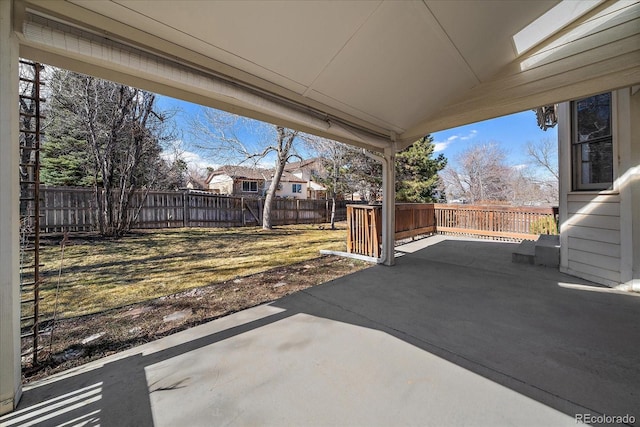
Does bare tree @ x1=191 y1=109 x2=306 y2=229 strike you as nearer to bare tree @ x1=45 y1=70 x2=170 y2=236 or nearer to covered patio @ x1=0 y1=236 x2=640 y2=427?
bare tree @ x1=45 y1=70 x2=170 y2=236

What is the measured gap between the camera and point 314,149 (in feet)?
38.8

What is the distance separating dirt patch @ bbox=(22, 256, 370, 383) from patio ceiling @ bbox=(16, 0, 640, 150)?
238 cm

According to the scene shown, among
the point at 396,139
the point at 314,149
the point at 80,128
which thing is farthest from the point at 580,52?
the point at 80,128

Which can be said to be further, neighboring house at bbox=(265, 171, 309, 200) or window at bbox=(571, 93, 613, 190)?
neighboring house at bbox=(265, 171, 309, 200)

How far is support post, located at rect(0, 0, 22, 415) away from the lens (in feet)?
4.71

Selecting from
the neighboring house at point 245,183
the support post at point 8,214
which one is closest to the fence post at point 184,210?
the support post at point 8,214

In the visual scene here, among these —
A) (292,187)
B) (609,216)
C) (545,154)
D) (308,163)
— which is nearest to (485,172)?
(545,154)

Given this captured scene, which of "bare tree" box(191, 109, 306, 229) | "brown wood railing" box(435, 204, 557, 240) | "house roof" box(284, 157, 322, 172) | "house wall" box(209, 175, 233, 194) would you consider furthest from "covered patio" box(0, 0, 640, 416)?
"house wall" box(209, 175, 233, 194)

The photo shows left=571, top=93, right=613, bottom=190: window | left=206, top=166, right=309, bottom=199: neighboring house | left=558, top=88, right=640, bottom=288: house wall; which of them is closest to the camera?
left=558, top=88, right=640, bottom=288: house wall

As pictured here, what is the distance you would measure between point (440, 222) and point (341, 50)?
26.4ft

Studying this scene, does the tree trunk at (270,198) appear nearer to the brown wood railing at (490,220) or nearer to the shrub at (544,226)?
the brown wood railing at (490,220)

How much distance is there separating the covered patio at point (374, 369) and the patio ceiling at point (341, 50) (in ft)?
7.69

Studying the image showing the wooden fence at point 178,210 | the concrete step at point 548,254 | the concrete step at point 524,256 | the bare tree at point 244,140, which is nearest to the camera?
the concrete step at point 548,254

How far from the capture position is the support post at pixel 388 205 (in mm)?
5004
